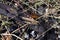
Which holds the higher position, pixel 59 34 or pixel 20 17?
pixel 20 17

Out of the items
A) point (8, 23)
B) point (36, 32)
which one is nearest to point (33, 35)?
point (36, 32)

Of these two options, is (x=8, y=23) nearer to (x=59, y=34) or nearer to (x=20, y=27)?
(x=20, y=27)

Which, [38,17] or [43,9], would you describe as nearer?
[38,17]

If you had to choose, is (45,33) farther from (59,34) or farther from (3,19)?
(3,19)

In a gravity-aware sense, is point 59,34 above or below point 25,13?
below

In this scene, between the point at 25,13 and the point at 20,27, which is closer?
the point at 20,27

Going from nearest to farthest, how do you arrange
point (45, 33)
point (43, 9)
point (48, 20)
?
point (45, 33)
point (48, 20)
point (43, 9)

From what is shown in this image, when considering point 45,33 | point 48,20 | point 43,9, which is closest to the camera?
point 45,33

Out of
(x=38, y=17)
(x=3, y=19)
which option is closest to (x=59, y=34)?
(x=38, y=17)
